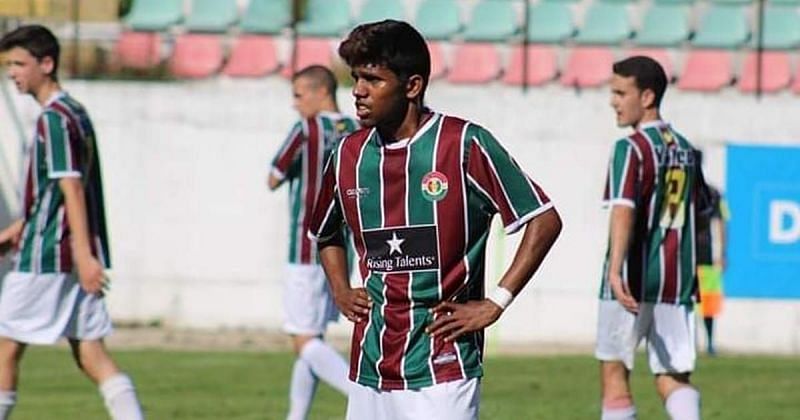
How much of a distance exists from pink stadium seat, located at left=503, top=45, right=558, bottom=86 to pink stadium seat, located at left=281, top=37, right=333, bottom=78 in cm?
203

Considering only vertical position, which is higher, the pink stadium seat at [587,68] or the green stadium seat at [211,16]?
the green stadium seat at [211,16]

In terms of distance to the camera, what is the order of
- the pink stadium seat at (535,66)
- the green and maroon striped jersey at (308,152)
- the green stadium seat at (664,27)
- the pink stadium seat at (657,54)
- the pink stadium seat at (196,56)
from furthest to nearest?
the green stadium seat at (664,27) < the pink stadium seat at (657,54) < the pink stadium seat at (196,56) < the pink stadium seat at (535,66) < the green and maroon striped jersey at (308,152)

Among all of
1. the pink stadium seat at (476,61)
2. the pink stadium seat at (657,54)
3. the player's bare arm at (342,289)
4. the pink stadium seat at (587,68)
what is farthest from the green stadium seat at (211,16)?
the player's bare arm at (342,289)

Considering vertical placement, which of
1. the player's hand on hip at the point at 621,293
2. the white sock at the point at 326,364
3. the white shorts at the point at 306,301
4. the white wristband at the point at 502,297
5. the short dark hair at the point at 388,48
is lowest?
the white sock at the point at 326,364

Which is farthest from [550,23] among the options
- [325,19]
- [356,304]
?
[356,304]

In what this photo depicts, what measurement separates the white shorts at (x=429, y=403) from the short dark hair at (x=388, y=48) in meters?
1.00

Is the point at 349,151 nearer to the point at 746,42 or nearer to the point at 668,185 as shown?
the point at 668,185

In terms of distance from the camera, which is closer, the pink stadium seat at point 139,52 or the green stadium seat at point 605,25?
the pink stadium seat at point 139,52

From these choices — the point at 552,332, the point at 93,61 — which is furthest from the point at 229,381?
the point at 93,61

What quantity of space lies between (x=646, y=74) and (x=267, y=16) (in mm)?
14027

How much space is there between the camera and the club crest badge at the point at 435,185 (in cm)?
647

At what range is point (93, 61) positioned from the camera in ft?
72.4

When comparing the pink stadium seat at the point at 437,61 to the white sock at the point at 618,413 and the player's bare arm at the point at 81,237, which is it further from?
the player's bare arm at the point at 81,237

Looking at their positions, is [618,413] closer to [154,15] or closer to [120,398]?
[120,398]
